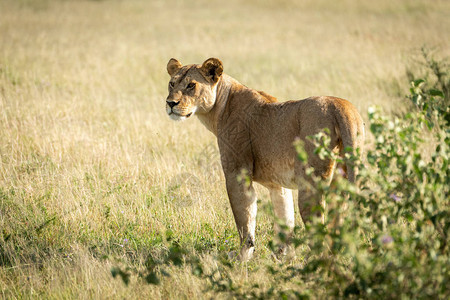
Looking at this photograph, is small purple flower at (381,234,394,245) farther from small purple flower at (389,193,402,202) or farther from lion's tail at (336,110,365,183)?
lion's tail at (336,110,365,183)

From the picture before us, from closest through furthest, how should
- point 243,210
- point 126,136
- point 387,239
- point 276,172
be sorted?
point 387,239 → point 276,172 → point 243,210 → point 126,136

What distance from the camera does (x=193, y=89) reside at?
16.7 feet

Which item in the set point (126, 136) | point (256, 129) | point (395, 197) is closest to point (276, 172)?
point (256, 129)

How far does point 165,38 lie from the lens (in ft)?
70.4

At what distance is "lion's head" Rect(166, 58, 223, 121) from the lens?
4.95 metres

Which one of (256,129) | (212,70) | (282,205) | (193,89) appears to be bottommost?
(282,205)

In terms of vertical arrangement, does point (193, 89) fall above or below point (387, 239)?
above

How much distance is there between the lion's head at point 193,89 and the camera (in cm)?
495

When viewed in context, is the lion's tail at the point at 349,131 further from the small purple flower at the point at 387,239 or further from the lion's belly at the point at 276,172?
the small purple flower at the point at 387,239

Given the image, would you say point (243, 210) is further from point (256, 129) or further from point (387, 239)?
point (387, 239)

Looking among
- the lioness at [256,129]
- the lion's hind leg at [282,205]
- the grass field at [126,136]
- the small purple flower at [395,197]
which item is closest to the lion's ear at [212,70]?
the lioness at [256,129]

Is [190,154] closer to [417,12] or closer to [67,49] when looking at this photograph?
[67,49]

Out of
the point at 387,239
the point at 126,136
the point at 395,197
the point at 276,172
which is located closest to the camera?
the point at 387,239

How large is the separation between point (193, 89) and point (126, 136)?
3.57 metres
